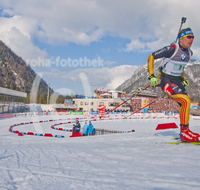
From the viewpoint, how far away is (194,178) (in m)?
2.13

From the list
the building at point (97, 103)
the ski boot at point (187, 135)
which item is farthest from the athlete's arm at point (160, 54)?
the building at point (97, 103)

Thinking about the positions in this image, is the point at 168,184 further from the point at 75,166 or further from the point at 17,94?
the point at 17,94

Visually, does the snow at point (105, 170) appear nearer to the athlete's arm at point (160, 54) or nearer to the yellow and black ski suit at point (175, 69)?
the yellow and black ski suit at point (175, 69)

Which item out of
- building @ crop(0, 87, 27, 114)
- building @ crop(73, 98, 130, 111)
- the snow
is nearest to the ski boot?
the snow

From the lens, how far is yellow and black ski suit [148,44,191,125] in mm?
4328

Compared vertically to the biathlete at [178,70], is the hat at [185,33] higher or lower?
higher

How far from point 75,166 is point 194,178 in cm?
170

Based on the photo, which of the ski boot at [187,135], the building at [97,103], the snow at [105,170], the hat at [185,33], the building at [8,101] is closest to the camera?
the snow at [105,170]

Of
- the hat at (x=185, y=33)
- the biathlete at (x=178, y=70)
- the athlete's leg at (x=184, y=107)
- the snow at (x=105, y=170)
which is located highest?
the hat at (x=185, y=33)

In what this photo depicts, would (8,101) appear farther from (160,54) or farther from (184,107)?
(184,107)

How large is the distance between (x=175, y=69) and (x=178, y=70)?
0.09 metres

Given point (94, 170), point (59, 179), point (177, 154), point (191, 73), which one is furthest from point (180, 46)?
point (191, 73)

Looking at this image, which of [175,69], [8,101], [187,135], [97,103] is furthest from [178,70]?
[97,103]

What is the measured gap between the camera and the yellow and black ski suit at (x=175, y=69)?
14.2 ft
